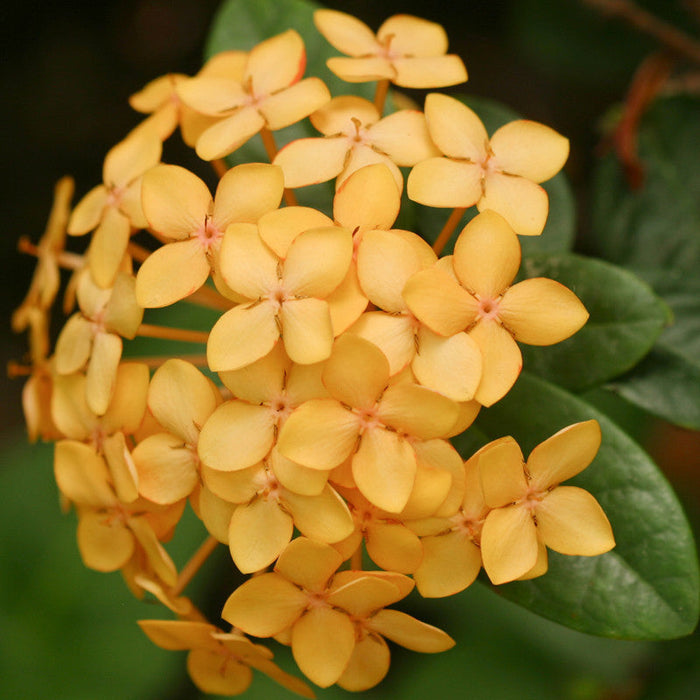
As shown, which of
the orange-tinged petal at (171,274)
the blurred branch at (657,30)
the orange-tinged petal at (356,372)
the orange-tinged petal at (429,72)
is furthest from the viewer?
the blurred branch at (657,30)

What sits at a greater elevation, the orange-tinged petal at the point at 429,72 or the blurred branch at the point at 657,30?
the blurred branch at the point at 657,30

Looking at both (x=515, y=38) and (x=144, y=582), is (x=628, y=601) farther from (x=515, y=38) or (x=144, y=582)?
(x=515, y=38)

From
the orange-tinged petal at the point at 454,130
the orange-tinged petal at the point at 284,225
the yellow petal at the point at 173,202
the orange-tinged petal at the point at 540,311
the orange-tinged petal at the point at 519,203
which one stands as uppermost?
the orange-tinged petal at the point at 454,130

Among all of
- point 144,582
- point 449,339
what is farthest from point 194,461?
point 449,339

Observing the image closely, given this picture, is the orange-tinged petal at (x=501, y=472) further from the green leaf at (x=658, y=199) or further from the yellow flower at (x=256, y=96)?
the green leaf at (x=658, y=199)

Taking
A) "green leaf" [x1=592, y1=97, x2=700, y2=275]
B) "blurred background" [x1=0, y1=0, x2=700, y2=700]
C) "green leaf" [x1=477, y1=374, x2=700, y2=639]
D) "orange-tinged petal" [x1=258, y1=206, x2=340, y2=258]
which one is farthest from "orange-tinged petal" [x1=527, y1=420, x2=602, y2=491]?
"blurred background" [x1=0, y1=0, x2=700, y2=700]

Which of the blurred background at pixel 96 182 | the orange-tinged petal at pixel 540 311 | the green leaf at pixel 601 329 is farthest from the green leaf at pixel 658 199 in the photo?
the orange-tinged petal at pixel 540 311

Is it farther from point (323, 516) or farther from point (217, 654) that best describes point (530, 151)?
point (217, 654)

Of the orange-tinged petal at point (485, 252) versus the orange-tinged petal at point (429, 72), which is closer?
the orange-tinged petal at point (485, 252)
